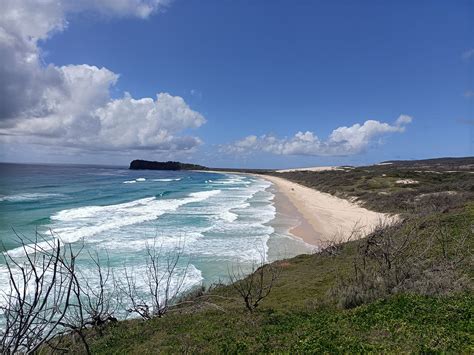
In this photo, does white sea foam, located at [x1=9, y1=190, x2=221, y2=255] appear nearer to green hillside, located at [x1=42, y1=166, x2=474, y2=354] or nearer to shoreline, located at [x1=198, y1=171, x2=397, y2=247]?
shoreline, located at [x1=198, y1=171, x2=397, y2=247]

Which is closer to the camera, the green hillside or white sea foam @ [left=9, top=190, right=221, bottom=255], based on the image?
the green hillside

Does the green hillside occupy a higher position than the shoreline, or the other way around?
the green hillside

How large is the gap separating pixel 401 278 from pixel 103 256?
18017 millimetres

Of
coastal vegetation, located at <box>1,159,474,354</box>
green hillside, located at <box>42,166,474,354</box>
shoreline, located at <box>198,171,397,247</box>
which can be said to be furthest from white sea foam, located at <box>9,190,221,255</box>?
green hillside, located at <box>42,166,474,354</box>

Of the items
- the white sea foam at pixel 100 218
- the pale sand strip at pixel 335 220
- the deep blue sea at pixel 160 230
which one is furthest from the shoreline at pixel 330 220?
the white sea foam at pixel 100 218

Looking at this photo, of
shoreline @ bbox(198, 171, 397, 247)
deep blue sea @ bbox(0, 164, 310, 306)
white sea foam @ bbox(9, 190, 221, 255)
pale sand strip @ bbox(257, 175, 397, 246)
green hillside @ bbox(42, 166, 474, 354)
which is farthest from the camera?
white sea foam @ bbox(9, 190, 221, 255)

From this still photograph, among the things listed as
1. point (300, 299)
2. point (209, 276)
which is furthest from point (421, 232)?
point (209, 276)

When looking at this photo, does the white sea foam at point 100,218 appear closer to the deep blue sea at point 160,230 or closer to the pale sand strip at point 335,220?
the deep blue sea at point 160,230

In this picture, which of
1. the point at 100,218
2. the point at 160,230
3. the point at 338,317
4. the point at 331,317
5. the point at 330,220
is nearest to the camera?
the point at 338,317

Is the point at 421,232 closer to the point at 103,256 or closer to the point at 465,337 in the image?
the point at 465,337

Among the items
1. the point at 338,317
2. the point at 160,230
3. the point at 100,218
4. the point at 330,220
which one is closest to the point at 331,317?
the point at 338,317

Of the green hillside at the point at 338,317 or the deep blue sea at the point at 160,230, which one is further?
the deep blue sea at the point at 160,230

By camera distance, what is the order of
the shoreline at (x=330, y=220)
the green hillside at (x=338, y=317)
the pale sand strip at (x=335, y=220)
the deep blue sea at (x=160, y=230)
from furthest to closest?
the pale sand strip at (x=335, y=220) → the shoreline at (x=330, y=220) → the deep blue sea at (x=160, y=230) → the green hillside at (x=338, y=317)

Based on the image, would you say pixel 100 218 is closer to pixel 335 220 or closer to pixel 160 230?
pixel 160 230
